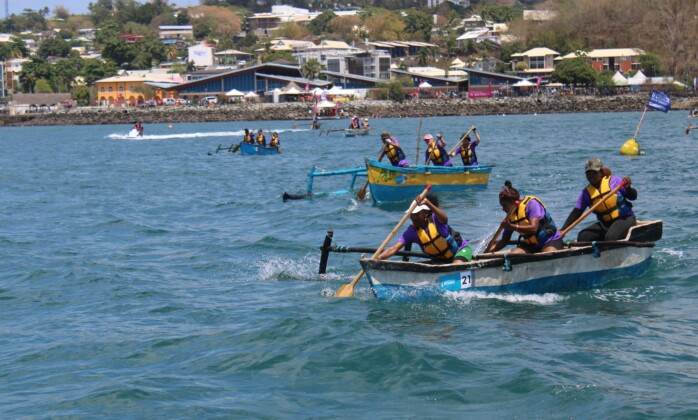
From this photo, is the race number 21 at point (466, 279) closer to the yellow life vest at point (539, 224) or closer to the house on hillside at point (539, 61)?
the yellow life vest at point (539, 224)

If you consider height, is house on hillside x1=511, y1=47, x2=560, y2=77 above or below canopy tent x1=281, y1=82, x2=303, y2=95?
above

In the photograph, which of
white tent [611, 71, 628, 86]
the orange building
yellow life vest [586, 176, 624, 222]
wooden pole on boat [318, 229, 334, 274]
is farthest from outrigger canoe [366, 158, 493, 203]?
the orange building

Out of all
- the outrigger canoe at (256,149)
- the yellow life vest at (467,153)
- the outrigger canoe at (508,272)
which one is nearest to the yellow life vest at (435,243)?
the outrigger canoe at (508,272)

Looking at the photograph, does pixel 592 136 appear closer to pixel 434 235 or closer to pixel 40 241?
pixel 40 241

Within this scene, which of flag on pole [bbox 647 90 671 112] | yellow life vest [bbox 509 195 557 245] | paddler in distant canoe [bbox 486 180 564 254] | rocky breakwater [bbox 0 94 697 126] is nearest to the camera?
paddler in distant canoe [bbox 486 180 564 254]

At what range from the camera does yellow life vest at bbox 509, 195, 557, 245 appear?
13.6m

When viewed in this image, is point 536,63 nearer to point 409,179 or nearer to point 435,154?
point 435,154

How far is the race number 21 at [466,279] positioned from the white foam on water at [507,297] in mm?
105

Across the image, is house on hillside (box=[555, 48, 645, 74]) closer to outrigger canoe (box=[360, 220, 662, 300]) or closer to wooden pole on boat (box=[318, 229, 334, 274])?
wooden pole on boat (box=[318, 229, 334, 274])

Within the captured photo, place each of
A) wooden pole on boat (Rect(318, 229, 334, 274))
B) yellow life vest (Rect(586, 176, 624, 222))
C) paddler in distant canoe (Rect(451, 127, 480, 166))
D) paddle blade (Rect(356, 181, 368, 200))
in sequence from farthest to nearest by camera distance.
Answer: paddler in distant canoe (Rect(451, 127, 480, 166)) → paddle blade (Rect(356, 181, 368, 200)) → wooden pole on boat (Rect(318, 229, 334, 274)) → yellow life vest (Rect(586, 176, 624, 222))

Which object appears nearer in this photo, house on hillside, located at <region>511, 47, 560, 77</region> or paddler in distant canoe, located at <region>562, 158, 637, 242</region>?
paddler in distant canoe, located at <region>562, 158, 637, 242</region>

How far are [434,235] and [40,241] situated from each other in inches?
471

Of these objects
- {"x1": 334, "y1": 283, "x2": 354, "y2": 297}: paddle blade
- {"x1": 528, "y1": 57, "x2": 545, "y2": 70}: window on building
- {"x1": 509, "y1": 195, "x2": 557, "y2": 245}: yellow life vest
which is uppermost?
{"x1": 528, "y1": 57, "x2": 545, "y2": 70}: window on building

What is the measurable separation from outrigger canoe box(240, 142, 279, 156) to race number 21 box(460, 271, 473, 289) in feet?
112
